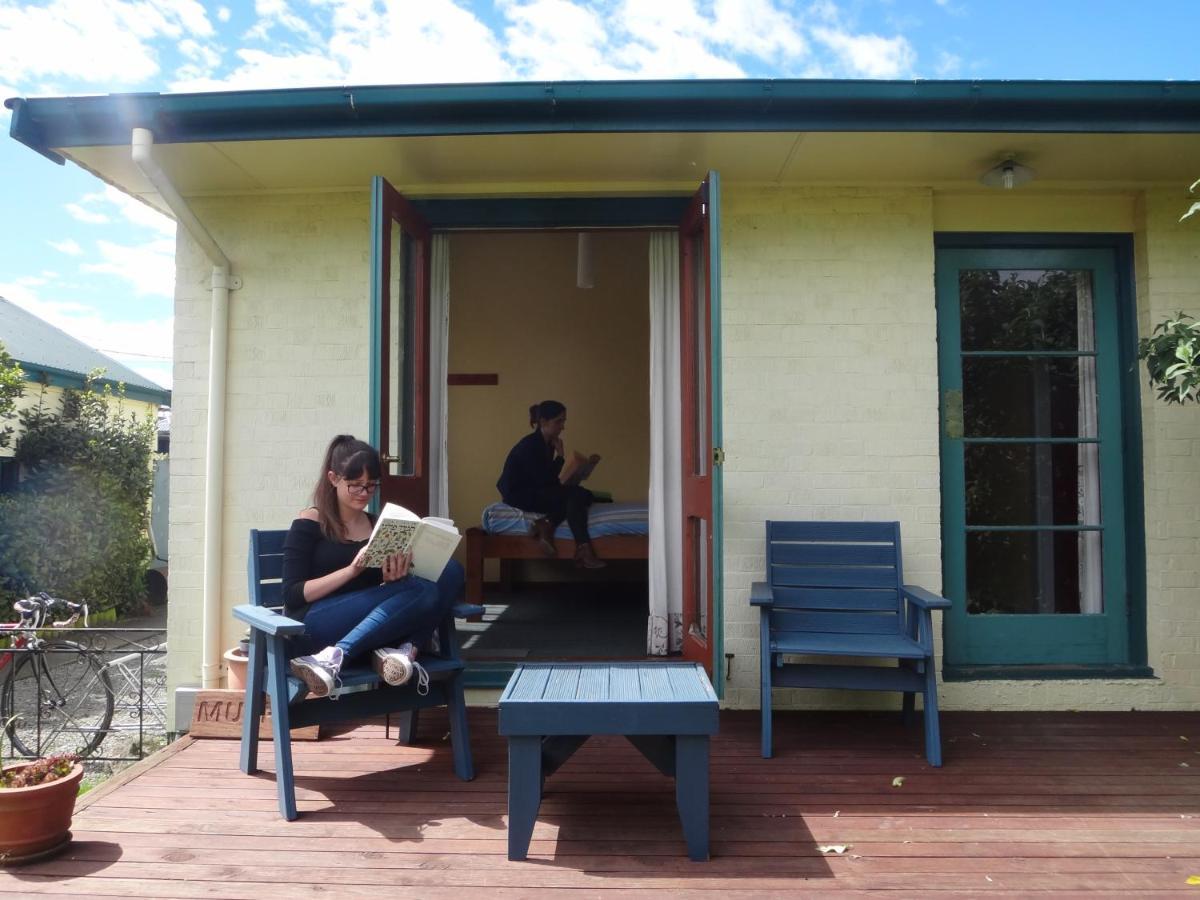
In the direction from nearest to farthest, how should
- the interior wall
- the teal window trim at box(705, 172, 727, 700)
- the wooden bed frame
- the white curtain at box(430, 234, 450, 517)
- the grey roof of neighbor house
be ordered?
the teal window trim at box(705, 172, 727, 700), the white curtain at box(430, 234, 450, 517), the wooden bed frame, the interior wall, the grey roof of neighbor house

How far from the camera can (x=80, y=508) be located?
28.0 feet

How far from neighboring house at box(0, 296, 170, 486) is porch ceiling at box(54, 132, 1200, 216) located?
19.4 ft

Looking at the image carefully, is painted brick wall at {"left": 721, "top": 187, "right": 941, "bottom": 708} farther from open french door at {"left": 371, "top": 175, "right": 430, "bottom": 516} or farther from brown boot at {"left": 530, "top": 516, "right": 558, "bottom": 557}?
brown boot at {"left": 530, "top": 516, "right": 558, "bottom": 557}

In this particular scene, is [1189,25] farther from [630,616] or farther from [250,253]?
[250,253]

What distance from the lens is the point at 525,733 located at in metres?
2.42

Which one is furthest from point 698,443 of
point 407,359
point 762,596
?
point 407,359

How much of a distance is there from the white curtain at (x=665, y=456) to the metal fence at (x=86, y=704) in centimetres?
248

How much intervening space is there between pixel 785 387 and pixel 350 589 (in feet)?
7.03

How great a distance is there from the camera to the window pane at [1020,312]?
412 cm

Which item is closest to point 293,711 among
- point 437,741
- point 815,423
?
point 437,741

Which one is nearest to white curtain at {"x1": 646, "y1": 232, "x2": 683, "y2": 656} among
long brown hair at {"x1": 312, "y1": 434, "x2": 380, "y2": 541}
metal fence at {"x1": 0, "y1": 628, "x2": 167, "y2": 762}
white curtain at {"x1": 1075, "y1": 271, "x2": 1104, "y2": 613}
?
long brown hair at {"x1": 312, "y1": 434, "x2": 380, "y2": 541}

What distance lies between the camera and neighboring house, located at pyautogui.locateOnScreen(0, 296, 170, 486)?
8.75m

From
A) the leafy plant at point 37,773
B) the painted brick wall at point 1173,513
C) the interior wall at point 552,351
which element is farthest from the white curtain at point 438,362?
the painted brick wall at point 1173,513

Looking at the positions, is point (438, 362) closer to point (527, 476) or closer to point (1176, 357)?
point (527, 476)
